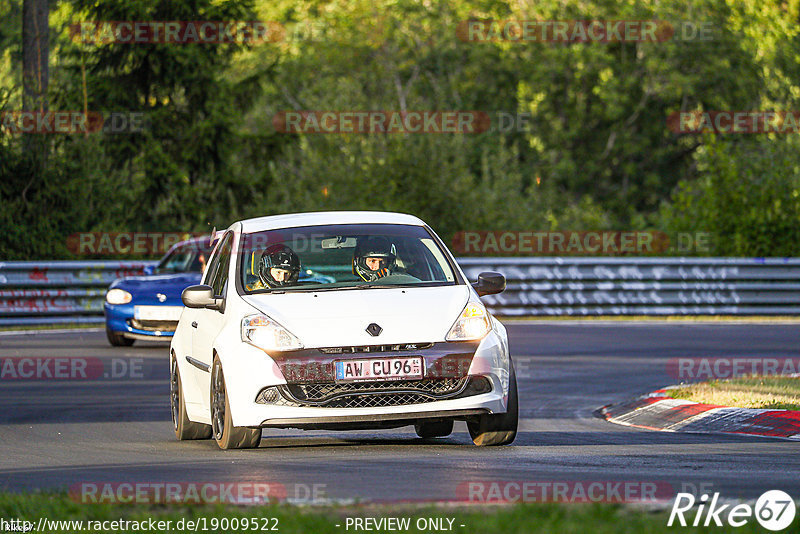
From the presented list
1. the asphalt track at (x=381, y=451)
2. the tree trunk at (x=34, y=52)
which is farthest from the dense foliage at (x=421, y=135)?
the asphalt track at (x=381, y=451)

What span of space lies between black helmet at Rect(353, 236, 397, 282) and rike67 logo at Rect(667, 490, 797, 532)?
4099 millimetres

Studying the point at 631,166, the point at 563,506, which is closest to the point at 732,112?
the point at 631,166

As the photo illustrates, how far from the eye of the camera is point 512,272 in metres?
32.0

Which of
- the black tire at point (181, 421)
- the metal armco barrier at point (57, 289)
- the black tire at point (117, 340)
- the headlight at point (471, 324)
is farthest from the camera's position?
the metal armco barrier at point (57, 289)

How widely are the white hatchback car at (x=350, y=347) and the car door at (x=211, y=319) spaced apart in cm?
3

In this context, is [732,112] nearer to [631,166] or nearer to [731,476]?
[631,166]

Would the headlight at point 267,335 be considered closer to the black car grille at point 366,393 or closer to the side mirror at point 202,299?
the black car grille at point 366,393

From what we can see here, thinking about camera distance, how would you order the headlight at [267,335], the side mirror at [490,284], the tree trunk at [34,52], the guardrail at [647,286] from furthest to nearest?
the tree trunk at [34,52]
the guardrail at [647,286]
the side mirror at [490,284]
the headlight at [267,335]

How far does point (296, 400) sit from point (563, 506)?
3.38 meters

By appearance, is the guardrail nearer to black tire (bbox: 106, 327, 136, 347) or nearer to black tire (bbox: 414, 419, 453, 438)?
black tire (bbox: 106, 327, 136, 347)

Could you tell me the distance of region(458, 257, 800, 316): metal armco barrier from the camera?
105 feet

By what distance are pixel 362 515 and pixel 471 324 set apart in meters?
3.63

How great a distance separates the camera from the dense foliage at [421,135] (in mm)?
34781

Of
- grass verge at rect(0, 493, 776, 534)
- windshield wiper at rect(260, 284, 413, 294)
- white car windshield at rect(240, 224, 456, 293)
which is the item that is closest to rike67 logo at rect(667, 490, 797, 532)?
grass verge at rect(0, 493, 776, 534)
